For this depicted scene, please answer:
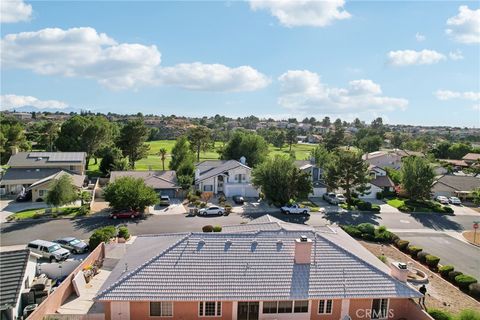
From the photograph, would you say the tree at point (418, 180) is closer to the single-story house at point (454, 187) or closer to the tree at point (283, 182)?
the single-story house at point (454, 187)

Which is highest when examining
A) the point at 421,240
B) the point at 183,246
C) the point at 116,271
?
the point at 183,246

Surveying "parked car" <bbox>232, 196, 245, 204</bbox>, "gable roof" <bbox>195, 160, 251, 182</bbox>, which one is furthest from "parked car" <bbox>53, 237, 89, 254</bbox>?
"gable roof" <bbox>195, 160, 251, 182</bbox>

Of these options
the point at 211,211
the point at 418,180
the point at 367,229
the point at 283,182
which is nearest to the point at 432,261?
the point at 367,229

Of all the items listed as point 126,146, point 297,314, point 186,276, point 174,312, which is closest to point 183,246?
point 186,276

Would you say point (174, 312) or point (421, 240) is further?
point (421, 240)

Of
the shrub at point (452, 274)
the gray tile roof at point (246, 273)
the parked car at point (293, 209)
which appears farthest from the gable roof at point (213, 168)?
the gray tile roof at point (246, 273)

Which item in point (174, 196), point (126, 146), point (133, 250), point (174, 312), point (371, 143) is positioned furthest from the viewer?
point (371, 143)

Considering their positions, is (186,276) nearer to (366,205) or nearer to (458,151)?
(366,205)

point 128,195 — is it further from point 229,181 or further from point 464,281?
point 464,281
